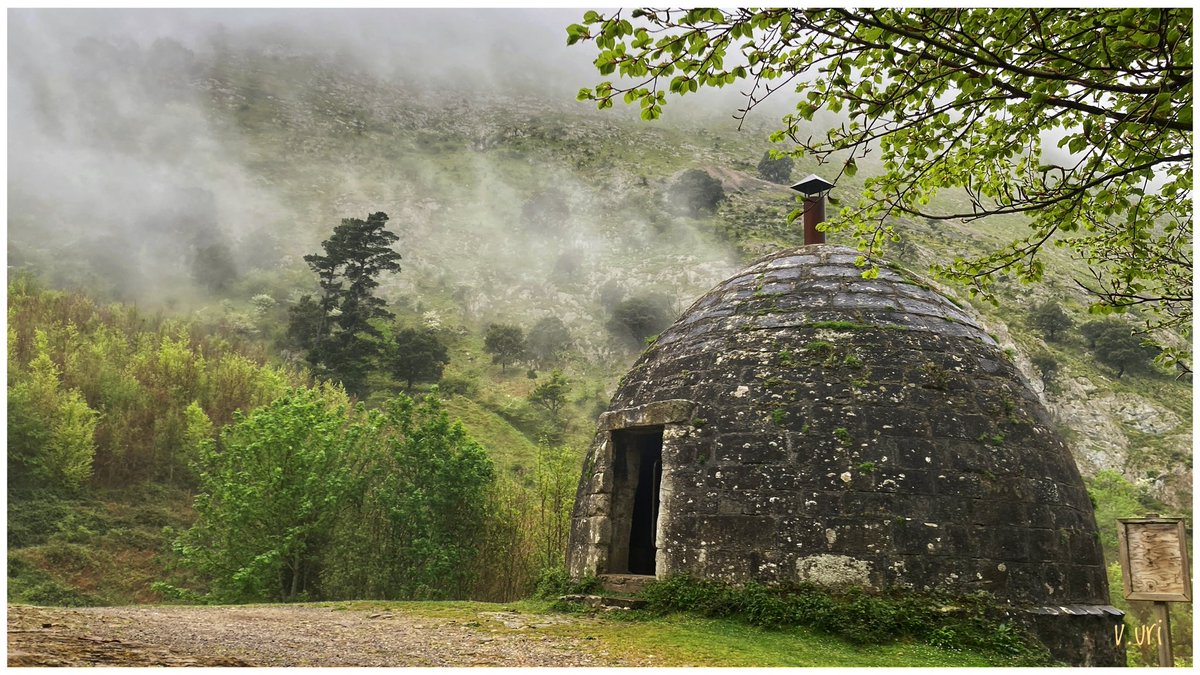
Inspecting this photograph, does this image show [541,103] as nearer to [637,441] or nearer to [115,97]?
[115,97]

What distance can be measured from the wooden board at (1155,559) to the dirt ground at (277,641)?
4.70 meters

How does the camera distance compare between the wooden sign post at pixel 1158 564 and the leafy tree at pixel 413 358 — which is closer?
the wooden sign post at pixel 1158 564

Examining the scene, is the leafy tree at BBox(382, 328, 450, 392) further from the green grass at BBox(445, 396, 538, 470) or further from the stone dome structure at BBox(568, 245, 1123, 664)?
the stone dome structure at BBox(568, 245, 1123, 664)

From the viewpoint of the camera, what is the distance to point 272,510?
12.1 meters

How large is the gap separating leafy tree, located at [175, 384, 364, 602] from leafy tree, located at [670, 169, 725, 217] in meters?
55.0

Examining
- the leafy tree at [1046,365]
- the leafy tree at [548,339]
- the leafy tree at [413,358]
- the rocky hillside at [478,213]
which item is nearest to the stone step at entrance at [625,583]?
the leafy tree at [413,358]

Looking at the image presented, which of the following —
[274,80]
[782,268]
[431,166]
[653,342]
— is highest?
[274,80]

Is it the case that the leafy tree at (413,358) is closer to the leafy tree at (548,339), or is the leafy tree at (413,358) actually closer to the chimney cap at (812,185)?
the leafy tree at (548,339)

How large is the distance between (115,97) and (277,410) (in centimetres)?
6821

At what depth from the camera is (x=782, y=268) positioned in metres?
9.51

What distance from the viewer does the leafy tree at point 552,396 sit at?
4022 centimetres

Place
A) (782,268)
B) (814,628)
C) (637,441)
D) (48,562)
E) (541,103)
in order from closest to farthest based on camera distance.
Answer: (814,628) → (637,441) → (782,268) → (48,562) → (541,103)

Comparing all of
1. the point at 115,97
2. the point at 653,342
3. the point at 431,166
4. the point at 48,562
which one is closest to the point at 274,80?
the point at 115,97

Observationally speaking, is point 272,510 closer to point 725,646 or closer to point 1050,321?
point 725,646
